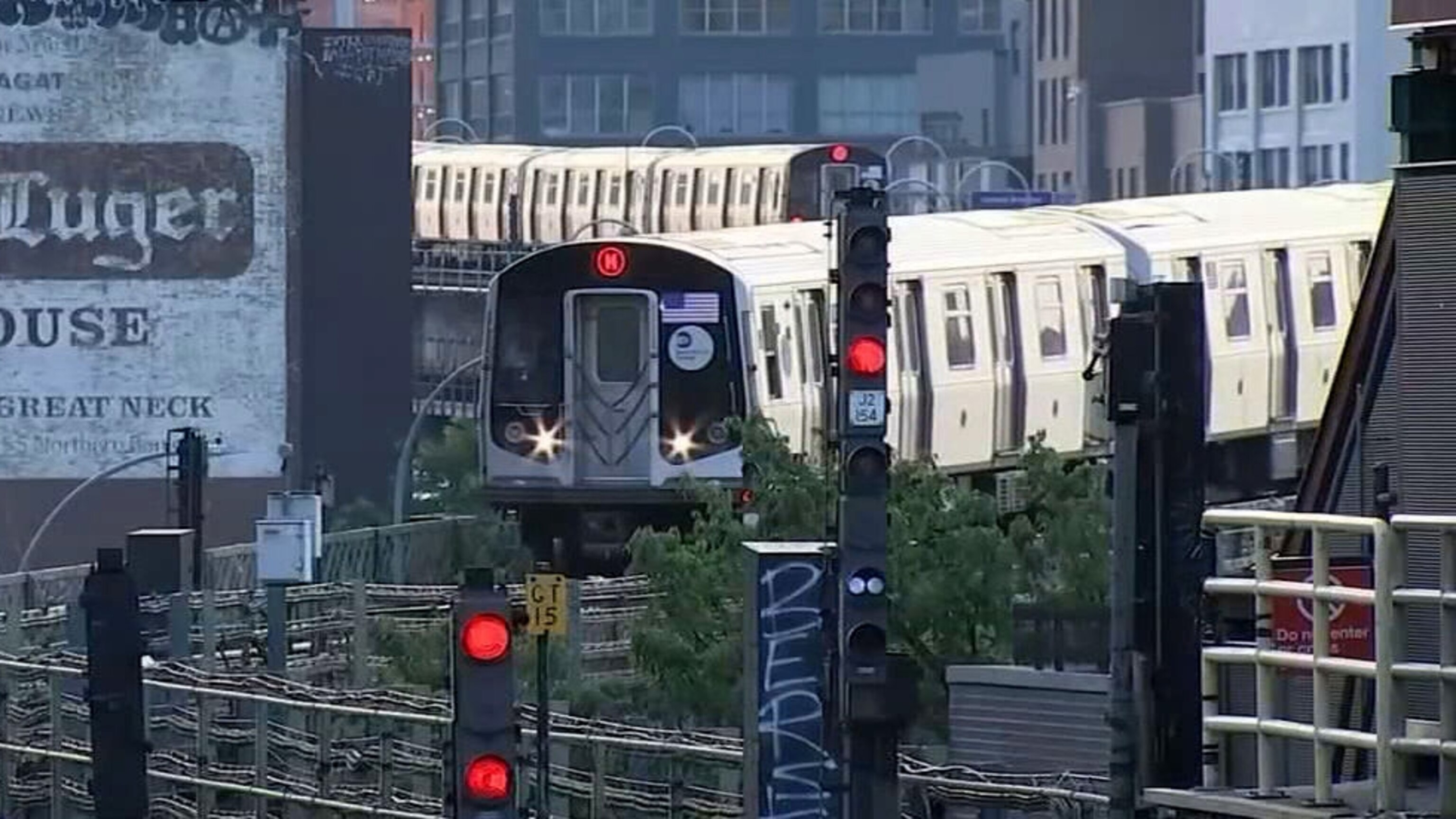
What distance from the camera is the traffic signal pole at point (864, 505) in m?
14.8

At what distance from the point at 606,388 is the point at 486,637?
21682mm

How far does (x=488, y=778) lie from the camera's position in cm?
1220

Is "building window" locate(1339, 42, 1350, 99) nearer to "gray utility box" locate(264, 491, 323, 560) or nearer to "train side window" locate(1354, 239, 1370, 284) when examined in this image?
"train side window" locate(1354, 239, 1370, 284)

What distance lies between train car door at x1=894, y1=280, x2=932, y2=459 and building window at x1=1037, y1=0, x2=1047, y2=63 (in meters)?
73.2

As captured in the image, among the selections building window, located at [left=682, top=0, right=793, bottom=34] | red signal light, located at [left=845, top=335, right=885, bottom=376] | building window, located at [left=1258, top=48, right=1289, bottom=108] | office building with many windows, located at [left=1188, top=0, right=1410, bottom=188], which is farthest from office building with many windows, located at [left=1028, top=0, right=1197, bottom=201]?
red signal light, located at [left=845, top=335, right=885, bottom=376]

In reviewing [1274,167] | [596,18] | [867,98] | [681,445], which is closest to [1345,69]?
[1274,167]

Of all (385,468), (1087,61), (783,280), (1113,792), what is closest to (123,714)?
(1113,792)

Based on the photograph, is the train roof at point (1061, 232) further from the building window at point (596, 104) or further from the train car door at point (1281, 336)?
the building window at point (596, 104)

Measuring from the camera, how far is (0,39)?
62.8 meters

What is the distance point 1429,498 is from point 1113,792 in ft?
5.16

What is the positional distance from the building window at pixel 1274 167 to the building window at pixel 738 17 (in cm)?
3456

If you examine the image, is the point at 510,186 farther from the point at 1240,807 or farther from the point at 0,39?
the point at 1240,807

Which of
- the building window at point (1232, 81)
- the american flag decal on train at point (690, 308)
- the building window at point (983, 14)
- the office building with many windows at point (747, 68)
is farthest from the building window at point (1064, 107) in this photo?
the american flag decal on train at point (690, 308)

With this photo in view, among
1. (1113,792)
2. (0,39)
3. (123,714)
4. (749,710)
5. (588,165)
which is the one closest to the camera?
(1113,792)
